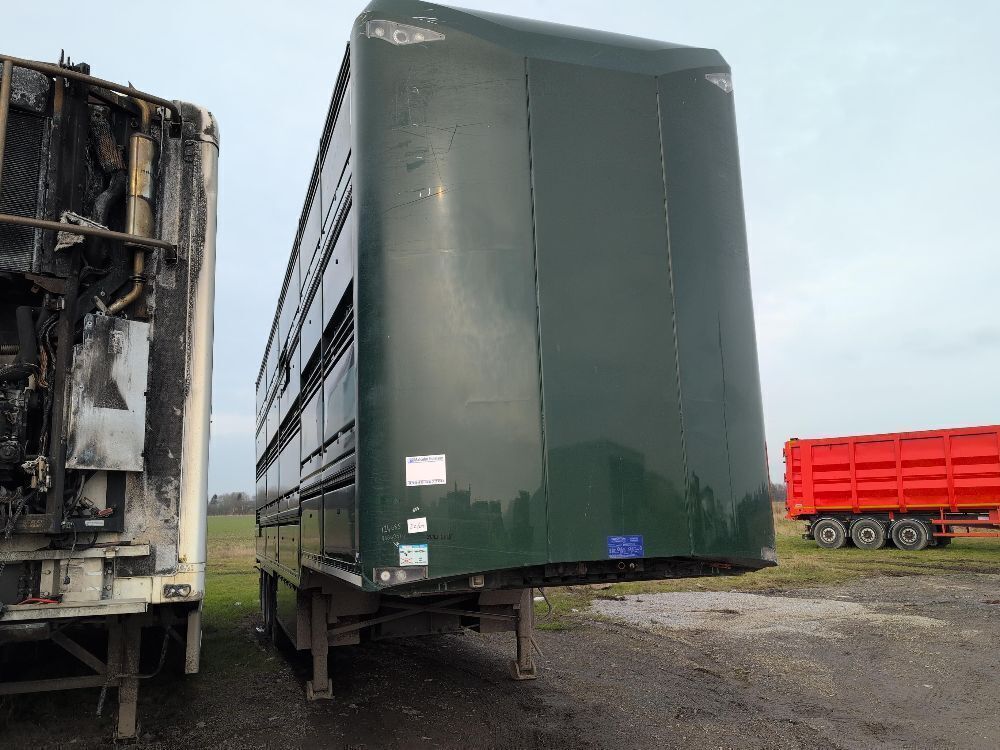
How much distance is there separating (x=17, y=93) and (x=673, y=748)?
201 inches

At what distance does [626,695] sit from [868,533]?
568 inches

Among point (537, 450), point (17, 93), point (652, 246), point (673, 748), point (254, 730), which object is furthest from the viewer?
point (254, 730)

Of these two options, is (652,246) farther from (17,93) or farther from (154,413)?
(17,93)

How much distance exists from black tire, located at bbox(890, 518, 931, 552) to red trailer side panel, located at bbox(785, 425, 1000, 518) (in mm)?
319

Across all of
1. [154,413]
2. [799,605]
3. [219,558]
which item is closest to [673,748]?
[154,413]

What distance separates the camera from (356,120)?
3.96 meters

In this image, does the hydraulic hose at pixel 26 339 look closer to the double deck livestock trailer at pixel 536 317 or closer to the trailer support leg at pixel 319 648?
the double deck livestock trailer at pixel 536 317

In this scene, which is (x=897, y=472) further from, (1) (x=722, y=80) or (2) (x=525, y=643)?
(1) (x=722, y=80)

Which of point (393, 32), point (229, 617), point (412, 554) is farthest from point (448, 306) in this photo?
point (229, 617)

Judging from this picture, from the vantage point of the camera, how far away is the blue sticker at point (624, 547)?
12.4 feet

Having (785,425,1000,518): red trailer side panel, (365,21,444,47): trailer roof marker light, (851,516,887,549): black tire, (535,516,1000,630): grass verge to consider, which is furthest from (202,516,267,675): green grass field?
(851,516,887,549): black tire

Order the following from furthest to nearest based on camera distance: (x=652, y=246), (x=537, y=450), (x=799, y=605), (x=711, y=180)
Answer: (x=799, y=605) < (x=711, y=180) < (x=652, y=246) < (x=537, y=450)

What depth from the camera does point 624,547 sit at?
380cm

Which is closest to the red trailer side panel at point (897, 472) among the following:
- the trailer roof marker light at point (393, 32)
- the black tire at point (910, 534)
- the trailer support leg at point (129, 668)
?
the black tire at point (910, 534)
